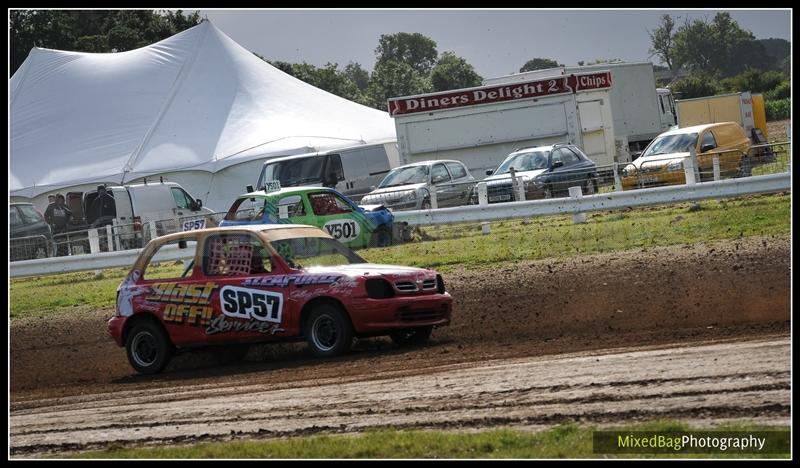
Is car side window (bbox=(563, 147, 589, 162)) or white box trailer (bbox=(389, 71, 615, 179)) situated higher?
white box trailer (bbox=(389, 71, 615, 179))

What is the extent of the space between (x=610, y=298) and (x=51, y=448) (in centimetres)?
751

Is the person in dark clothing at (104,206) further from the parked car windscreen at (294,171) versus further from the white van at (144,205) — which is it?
the parked car windscreen at (294,171)

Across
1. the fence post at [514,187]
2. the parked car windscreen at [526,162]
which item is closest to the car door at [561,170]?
the parked car windscreen at [526,162]

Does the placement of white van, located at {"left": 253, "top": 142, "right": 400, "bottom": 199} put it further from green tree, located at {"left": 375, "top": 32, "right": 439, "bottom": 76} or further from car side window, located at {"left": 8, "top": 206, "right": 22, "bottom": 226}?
green tree, located at {"left": 375, "top": 32, "right": 439, "bottom": 76}

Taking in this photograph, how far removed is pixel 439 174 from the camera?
26.0m

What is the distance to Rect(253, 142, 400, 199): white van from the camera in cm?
2838

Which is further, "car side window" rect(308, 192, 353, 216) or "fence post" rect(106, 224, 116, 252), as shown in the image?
"fence post" rect(106, 224, 116, 252)

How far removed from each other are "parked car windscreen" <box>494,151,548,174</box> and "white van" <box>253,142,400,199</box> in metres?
3.52

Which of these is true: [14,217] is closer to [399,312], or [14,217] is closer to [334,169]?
[334,169]

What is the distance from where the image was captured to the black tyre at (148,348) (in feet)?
42.7

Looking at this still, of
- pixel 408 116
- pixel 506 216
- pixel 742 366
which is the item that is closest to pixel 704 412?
pixel 742 366

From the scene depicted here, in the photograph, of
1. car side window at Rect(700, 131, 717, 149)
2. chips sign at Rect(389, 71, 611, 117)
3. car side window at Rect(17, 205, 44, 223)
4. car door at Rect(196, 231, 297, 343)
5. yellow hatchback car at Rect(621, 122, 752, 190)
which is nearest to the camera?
car door at Rect(196, 231, 297, 343)

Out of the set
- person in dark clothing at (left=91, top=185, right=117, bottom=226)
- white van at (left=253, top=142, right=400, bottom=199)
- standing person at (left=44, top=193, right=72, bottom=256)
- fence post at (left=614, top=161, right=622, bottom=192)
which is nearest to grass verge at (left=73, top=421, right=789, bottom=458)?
fence post at (left=614, top=161, right=622, bottom=192)

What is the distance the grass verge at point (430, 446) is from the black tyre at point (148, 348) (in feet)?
14.9
